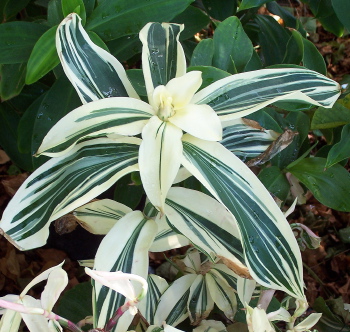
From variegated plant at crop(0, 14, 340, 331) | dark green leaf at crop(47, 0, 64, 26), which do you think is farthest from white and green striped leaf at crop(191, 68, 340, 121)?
dark green leaf at crop(47, 0, 64, 26)

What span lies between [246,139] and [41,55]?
0.36 metres

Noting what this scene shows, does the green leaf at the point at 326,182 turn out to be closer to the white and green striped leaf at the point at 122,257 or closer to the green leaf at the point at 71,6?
the white and green striped leaf at the point at 122,257

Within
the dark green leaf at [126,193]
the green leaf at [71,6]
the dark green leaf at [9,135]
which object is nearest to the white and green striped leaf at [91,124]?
the green leaf at [71,6]

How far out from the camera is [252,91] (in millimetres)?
681

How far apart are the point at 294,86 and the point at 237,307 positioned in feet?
1.50

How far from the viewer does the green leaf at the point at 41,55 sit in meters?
0.77

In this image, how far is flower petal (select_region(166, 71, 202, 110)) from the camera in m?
0.62

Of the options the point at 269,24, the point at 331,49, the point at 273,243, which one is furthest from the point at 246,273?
the point at 331,49

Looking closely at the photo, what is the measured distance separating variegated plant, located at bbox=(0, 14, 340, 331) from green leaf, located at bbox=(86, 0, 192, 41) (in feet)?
0.42

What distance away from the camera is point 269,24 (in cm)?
122

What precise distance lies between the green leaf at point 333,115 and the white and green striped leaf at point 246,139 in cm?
19

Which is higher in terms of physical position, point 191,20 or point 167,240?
point 191,20

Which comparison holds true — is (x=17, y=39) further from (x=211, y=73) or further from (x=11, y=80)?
(x=211, y=73)

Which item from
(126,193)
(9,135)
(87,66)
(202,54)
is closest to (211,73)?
(202,54)
